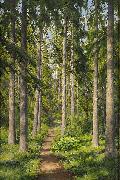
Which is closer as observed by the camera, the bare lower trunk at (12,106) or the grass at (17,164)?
the grass at (17,164)

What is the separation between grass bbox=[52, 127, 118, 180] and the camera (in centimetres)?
1579

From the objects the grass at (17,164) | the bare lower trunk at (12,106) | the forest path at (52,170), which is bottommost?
the forest path at (52,170)

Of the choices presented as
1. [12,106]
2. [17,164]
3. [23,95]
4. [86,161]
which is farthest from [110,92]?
[12,106]

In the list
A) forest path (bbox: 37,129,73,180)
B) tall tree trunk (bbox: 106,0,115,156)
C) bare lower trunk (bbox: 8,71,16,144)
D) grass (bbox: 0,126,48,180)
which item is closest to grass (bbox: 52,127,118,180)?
forest path (bbox: 37,129,73,180)

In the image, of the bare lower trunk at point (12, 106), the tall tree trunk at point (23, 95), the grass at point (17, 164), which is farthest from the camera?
the bare lower trunk at point (12, 106)

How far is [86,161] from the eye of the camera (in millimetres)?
19328

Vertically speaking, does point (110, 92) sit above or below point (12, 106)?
above

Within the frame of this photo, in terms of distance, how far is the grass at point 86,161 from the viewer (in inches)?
622

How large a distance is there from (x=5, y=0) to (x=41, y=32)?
53.2 feet

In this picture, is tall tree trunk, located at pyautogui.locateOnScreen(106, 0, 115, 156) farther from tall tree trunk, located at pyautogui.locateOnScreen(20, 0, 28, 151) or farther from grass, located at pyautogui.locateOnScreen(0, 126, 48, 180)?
tall tree trunk, located at pyautogui.locateOnScreen(20, 0, 28, 151)

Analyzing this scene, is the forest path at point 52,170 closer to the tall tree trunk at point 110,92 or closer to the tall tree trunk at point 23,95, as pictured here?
the tall tree trunk at point 23,95

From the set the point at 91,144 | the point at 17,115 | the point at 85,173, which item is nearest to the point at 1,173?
the point at 85,173

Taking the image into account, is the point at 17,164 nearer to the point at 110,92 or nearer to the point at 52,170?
the point at 52,170

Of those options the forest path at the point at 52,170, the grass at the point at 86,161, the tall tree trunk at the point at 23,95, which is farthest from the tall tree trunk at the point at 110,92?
the tall tree trunk at the point at 23,95
